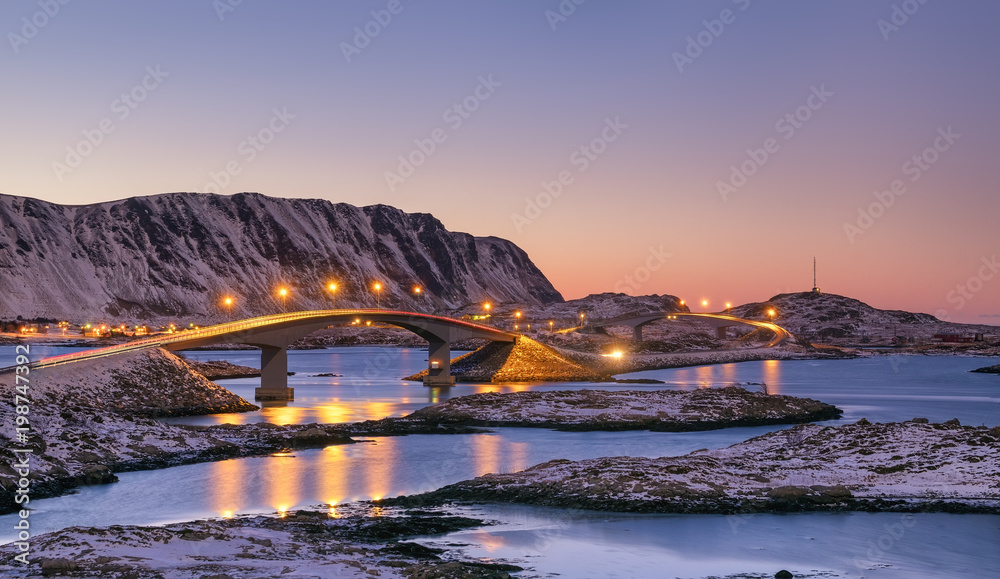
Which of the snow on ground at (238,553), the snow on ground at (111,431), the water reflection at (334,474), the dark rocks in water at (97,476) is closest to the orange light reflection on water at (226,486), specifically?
the water reflection at (334,474)

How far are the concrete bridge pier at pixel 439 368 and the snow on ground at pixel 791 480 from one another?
221 ft

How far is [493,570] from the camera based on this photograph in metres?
19.2

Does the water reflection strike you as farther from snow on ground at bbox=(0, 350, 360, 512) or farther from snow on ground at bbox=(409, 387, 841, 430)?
snow on ground at bbox=(409, 387, 841, 430)

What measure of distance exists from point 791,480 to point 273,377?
56629mm

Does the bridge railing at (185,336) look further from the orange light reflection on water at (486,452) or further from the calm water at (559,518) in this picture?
the orange light reflection on water at (486,452)

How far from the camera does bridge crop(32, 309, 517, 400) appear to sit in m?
65.1

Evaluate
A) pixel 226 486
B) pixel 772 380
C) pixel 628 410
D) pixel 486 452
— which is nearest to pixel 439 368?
pixel 772 380

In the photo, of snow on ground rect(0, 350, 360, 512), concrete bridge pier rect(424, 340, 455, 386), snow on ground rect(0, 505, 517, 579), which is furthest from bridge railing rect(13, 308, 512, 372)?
snow on ground rect(0, 505, 517, 579)

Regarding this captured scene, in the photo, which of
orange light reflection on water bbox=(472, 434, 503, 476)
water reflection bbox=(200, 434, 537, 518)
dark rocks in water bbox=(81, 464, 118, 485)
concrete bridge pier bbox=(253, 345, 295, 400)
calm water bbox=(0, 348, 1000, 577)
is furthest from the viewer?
concrete bridge pier bbox=(253, 345, 295, 400)

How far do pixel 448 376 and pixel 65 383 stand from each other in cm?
5254

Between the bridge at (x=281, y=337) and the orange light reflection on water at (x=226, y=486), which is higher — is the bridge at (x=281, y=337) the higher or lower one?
the higher one

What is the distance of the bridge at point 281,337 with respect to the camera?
65125 millimetres

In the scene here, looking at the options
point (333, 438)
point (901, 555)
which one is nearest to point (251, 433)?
point (333, 438)

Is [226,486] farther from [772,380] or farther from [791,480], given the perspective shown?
[772,380]
